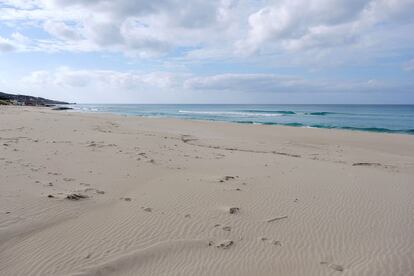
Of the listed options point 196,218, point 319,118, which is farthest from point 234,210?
point 319,118

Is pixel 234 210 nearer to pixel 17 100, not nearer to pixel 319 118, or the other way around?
pixel 319 118

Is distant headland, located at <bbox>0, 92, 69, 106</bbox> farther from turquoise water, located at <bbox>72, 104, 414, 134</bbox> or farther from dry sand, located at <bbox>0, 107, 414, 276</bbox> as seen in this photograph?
dry sand, located at <bbox>0, 107, 414, 276</bbox>

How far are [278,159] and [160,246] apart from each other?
319 inches

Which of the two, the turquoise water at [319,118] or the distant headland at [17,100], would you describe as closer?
the turquoise water at [319,118]

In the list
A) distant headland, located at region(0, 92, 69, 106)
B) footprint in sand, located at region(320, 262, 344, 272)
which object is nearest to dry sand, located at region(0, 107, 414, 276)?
footprint in sand, located at region(320, 262, 344, 272)

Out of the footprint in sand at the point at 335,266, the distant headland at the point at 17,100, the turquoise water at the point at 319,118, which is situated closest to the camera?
the footprint in sand at the point at 335,266

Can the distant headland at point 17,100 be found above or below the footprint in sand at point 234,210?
above

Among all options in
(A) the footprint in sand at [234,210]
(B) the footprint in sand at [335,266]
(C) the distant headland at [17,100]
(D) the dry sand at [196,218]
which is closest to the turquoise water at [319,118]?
(C) the distant headland at [17,100]

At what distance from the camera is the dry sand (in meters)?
4.46

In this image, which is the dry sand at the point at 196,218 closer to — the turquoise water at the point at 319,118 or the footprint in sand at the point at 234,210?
the footprint in sand at the point at 234,210

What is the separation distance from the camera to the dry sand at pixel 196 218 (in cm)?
446

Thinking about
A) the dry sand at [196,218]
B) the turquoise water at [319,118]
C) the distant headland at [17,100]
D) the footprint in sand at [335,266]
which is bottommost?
the footprint in sand at [335,266]

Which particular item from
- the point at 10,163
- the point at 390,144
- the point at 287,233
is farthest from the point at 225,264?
the point at 390,144

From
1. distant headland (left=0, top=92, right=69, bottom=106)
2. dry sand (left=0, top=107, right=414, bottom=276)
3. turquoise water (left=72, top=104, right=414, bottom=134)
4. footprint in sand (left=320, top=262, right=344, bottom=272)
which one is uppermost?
distant headland (left=0, top=92, right=69, bottom=106)
